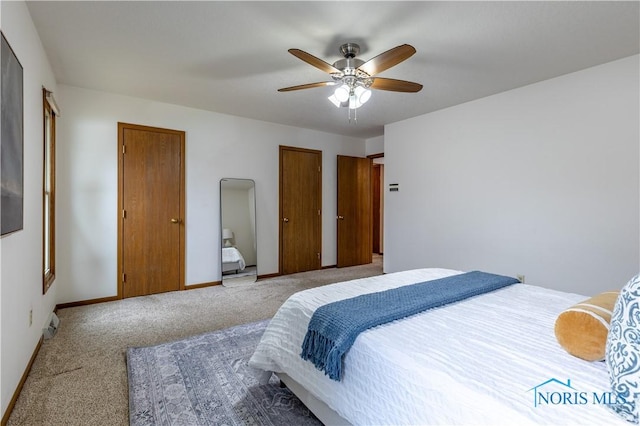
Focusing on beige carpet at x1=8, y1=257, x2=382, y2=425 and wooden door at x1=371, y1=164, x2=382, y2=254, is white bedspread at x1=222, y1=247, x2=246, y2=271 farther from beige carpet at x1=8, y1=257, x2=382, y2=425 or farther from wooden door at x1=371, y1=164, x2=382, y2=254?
wooden door at x1=371, y1=164, x2=382, y2=254

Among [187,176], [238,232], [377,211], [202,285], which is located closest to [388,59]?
[187,176]

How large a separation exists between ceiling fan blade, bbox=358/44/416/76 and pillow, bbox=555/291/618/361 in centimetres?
161

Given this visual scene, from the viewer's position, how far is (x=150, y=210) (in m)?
3.88

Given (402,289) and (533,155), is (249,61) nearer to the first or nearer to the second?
(402,289)

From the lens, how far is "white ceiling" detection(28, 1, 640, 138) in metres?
2.06

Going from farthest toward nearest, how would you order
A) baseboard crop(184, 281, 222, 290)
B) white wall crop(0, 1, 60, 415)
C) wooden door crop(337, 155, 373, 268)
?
wooden door crop(337, 155, 373, 268) → baseboard crop(184, 281, 222, 290) → white wall crop(0, 1, 60, 415)

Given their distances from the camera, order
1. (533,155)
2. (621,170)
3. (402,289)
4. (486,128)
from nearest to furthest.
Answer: (402,289), (621,170), (533,155), (486,128)

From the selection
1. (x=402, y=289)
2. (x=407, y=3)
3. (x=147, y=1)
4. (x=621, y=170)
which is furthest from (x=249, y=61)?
(x=621, y=170)

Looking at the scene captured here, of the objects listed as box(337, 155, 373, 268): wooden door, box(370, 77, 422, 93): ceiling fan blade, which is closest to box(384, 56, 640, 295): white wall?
box(337, 155, 373, 268): wooden door

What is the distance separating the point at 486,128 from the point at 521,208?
1.04 metres

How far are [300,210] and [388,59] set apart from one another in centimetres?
335

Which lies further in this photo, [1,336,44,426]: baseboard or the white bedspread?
the white bedspread

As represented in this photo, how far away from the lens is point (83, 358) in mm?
2303

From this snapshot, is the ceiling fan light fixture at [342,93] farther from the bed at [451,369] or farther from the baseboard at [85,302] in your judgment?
the baseboard at [85,302]
